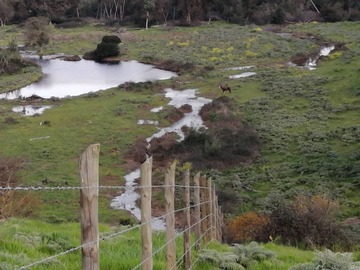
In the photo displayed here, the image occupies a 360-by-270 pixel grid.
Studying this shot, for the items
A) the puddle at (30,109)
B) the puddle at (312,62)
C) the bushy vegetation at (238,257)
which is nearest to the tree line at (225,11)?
the puddle at (312,62)

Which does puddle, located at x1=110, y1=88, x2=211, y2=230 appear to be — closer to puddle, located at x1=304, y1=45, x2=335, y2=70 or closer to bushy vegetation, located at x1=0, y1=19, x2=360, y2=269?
bushy vegetation, located at x1=0, y1=19, x2=360, y2=269

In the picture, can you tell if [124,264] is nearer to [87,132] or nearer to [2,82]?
[87,132]

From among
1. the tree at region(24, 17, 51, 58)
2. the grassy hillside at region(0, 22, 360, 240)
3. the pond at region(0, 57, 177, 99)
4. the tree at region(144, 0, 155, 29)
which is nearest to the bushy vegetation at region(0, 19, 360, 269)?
the grassy hillside at region(0, 22, 360, 240)

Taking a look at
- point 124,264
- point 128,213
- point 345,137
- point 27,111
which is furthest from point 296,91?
point 124,264

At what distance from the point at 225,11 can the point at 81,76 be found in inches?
1911

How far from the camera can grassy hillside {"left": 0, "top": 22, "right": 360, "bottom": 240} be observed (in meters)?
25.0

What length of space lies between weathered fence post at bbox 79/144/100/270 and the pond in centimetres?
4412

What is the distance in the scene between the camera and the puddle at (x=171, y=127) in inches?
929

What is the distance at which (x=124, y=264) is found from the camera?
8.09 metres

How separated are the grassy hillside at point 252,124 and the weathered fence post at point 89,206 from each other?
1700 centimetres

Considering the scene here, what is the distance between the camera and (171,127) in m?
37.1

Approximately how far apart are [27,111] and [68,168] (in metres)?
14.3

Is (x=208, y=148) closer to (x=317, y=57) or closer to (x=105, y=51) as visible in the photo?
(x=317, y=57)

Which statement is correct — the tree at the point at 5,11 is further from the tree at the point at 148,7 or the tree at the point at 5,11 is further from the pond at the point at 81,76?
the pond at the point at 81,76
